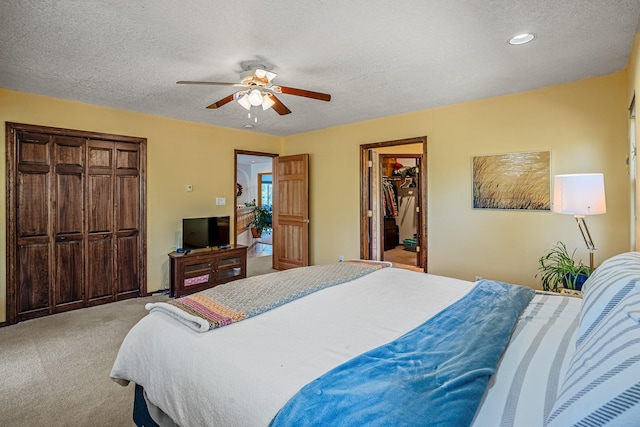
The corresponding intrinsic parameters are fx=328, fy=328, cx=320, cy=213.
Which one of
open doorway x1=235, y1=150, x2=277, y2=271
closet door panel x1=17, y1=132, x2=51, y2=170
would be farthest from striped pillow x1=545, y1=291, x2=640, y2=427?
open doorway x1=235, y1=150, x2=277, y2=271

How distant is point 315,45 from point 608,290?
230 cm

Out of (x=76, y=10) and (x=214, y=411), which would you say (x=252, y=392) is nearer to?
(x=214, y=411)

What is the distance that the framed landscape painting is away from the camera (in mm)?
3486

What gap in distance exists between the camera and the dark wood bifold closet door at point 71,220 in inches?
139

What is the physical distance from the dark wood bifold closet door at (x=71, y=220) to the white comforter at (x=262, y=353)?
282 centimetres

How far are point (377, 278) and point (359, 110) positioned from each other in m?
2.63

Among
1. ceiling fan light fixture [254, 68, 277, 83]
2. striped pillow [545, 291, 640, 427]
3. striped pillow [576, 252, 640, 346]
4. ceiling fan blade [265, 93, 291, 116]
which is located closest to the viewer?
striped pillow [545, 291, 640, 427]

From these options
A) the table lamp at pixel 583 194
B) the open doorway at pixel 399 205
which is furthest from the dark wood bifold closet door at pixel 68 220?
the open doorway at pixel 399 205

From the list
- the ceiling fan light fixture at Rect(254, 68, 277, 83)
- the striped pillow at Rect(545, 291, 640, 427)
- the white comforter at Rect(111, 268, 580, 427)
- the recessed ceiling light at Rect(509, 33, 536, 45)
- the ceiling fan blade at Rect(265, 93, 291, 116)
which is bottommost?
the white comforter at Rect(111, 268, 580, 427)

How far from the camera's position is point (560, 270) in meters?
3.01

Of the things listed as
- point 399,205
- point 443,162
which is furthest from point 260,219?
point 443,162

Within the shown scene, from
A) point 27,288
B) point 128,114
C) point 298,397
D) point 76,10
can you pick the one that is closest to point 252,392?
point 298,397

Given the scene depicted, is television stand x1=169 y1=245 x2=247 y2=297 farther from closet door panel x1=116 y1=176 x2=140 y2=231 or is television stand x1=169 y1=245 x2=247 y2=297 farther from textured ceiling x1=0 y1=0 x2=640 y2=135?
textured ceiling x1=0 y1=0 x2=640 y2=135

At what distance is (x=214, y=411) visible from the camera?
1.16 m
